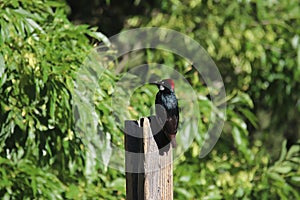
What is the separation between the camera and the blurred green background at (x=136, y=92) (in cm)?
249

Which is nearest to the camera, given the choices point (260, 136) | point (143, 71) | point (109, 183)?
point (109, 183)

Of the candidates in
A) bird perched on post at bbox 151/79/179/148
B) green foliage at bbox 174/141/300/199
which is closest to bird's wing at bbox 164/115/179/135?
bird perched on post at bbox 151/79/179/148

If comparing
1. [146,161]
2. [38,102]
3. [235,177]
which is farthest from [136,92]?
[146,161]

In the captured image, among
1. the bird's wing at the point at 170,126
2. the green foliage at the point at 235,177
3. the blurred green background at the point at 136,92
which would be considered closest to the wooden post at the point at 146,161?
the bird's wing at the point at 170,126

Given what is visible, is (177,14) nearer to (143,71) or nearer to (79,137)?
(143,71)

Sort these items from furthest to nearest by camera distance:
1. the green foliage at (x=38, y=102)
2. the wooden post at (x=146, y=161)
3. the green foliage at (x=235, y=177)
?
1. the green foliage at (x=235, y=177)
2. the green foliage at (x=38, y=102)
3. the wooden post at (x=146, y=161)

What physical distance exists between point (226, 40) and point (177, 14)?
34 cm

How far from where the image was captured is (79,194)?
9.00ft

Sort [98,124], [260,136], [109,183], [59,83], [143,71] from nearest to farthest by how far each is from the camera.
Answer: [59,83], [98,124], [109,183], [143,71], [260,136]

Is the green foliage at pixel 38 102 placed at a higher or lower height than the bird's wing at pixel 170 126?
higher

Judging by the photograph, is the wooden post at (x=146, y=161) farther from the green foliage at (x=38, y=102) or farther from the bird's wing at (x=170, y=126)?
the green foliage at (x=38, y=102)

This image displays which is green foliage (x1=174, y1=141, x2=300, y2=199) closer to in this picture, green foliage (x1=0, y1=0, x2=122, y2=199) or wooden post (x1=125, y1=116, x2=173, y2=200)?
green foliage (x1=0, y1=0, x2=122, y2=199)

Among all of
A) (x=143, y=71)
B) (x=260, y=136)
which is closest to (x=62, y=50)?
(x=143, y=71)

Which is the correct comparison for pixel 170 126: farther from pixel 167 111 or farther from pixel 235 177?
pixel 235 177
